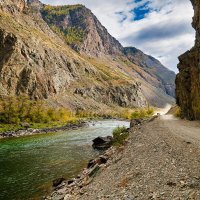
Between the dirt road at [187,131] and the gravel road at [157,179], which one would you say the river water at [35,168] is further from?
the dirt road at [187,131]

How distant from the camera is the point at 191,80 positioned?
7988cm

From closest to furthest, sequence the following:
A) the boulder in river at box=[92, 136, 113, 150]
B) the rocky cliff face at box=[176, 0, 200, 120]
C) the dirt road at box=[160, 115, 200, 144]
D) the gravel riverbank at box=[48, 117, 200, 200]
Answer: the gravel riverbank at box=[48, 117, 200, 200] < the dirt road at box=[160, 115, 200, 144] < the boulder in river at box=[92, 136, 113, 150] < the rocky cliff face at box=[176, 0, 200, 120]

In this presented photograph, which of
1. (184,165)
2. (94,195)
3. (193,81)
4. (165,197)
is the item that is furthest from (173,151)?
(193,81)

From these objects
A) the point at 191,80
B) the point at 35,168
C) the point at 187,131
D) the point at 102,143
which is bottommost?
the point at 35,168

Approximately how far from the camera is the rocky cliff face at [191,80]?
240ft

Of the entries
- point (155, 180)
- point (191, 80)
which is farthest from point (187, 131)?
point (191, 80)

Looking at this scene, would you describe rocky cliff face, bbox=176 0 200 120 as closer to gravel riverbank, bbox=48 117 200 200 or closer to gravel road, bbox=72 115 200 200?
gravel riverbank, bbox=48 117 200 200

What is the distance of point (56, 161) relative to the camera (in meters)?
54.0

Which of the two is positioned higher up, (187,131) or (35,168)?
(187,131)

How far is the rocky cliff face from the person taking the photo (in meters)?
73.2

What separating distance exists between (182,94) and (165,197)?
7623 centimetres

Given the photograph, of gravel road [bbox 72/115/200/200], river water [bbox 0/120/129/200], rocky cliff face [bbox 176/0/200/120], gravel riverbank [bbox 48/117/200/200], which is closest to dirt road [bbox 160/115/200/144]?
gravel riverbank [bbox 48/117/200/200]

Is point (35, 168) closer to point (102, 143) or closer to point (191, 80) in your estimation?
point (102, 143)

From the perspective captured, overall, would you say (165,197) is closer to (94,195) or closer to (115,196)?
(115,196)
